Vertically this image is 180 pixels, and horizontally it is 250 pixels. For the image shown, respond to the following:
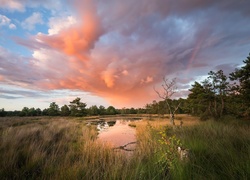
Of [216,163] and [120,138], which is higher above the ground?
[216,163]

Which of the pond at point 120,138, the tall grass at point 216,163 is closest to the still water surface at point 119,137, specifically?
the pond at point 120,138

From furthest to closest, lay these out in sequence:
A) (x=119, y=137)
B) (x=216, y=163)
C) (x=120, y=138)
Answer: (x=119, y=137), (x=120, y=138), (x=216, y=163)

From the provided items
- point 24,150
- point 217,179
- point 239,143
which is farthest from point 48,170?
point 239,143

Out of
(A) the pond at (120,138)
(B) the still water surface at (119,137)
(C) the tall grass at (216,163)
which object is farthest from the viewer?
(B) the still water surface at (119,137)

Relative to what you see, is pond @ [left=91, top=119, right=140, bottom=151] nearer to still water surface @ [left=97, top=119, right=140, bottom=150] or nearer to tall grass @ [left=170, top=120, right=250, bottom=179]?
still water surface @ [left=97, top=119, right=140, bottom=150]

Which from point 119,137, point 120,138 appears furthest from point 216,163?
point 119,137

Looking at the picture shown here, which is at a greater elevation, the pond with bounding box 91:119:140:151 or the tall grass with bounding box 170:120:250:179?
the tall grass with bounding box 170:120:250:179

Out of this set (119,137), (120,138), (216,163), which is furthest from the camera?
(119,137)

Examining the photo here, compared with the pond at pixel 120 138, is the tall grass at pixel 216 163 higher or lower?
higher

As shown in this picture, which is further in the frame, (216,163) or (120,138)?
(120,138)

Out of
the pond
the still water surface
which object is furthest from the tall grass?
the still water surface

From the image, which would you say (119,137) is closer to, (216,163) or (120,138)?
(120,138)

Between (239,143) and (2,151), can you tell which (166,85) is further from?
(2,151)

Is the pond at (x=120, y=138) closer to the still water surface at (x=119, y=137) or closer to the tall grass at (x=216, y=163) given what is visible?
the still water surface at (x=119, y=137)
